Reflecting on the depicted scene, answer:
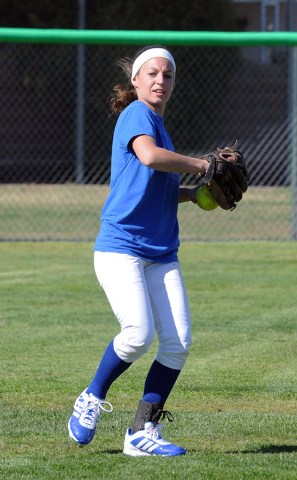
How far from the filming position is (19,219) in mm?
12852

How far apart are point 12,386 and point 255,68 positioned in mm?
16743

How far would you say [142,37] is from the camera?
234 inches

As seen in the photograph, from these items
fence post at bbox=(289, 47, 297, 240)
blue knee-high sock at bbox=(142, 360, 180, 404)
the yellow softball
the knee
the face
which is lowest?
fence post at bbox=(289, 47, 297, 240)

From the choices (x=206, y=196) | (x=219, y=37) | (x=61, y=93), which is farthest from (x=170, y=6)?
(x=206, y=196)

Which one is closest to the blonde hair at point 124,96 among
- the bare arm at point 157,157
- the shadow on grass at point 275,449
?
the bare arm at point 157,157

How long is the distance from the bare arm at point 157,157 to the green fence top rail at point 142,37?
Result: 2.85 metres

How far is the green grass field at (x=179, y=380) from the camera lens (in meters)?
3.30

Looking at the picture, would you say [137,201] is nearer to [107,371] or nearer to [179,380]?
[107,371]

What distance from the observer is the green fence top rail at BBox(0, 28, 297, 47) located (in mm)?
5922

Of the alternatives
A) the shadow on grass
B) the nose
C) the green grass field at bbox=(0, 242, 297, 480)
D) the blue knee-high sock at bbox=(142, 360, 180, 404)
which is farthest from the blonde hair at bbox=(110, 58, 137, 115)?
the shadow on grass

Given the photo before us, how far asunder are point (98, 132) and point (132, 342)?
558 inches

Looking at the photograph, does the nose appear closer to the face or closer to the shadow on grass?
the face

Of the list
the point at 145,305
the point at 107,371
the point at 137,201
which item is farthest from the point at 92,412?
the point at 137,201

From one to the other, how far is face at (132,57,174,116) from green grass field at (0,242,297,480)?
165 centimetres
